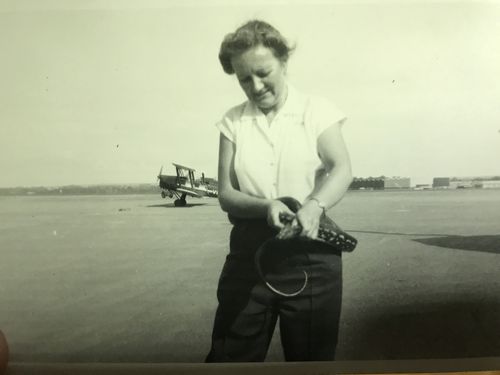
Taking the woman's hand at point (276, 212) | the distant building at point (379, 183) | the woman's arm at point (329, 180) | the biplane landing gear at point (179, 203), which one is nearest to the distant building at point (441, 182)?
the distant building at point (379, 183)

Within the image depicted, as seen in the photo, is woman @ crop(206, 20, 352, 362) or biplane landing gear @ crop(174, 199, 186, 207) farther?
biplane landing gear @ crop(174, 199, 186, 207)

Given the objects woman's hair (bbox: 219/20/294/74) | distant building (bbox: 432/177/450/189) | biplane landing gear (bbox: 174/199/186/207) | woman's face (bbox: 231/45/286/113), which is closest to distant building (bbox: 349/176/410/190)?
distant building (bbox: 432/177/450/189)

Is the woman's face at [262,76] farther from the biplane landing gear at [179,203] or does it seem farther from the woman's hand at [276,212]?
the biplane landing gear at [179,203]

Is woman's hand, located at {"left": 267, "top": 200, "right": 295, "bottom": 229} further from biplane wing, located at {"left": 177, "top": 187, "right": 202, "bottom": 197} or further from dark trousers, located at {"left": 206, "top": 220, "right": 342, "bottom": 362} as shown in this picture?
biplane wing, located at {"left": 177, "top": 187, "right": 202, "bottom": 197}

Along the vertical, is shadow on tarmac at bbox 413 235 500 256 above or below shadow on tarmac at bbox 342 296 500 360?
above

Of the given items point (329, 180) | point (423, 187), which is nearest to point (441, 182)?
point (423, 187)

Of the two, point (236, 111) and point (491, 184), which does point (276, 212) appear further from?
point (491, 184)
